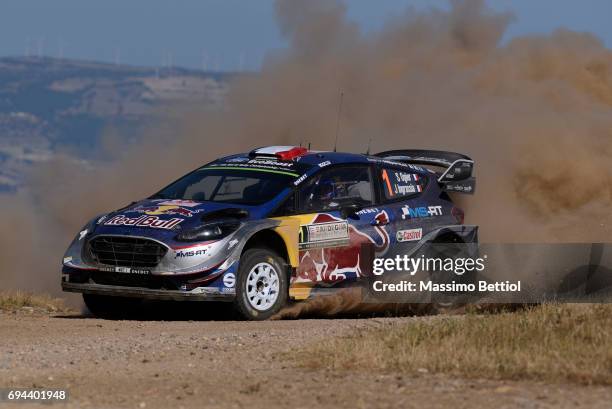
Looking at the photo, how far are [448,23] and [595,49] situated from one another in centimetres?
309

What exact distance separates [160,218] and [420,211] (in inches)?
112

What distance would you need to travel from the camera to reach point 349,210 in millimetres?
12344

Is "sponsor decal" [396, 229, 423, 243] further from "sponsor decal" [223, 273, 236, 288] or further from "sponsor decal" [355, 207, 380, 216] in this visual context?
"sponsor decal" [223, 273, 236, 288]

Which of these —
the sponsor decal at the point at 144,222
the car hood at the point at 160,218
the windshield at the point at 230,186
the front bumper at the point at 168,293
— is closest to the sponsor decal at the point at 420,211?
the windshield at the point at 230,186

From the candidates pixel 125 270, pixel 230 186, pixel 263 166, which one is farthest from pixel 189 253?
pixel 263 166

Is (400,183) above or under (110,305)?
above

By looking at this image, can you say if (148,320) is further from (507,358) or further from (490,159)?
(490,159)

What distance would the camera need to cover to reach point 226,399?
24.9ft

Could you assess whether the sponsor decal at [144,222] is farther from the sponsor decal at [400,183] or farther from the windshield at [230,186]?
the sponsor decal at [400,183]

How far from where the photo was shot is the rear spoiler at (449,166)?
13621mm

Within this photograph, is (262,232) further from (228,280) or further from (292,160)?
(292,160)

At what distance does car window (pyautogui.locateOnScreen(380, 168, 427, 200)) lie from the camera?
12.9 meters

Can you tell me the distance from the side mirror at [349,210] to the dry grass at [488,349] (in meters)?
2.37

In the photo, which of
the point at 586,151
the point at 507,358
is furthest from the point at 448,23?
the point at 507,358
